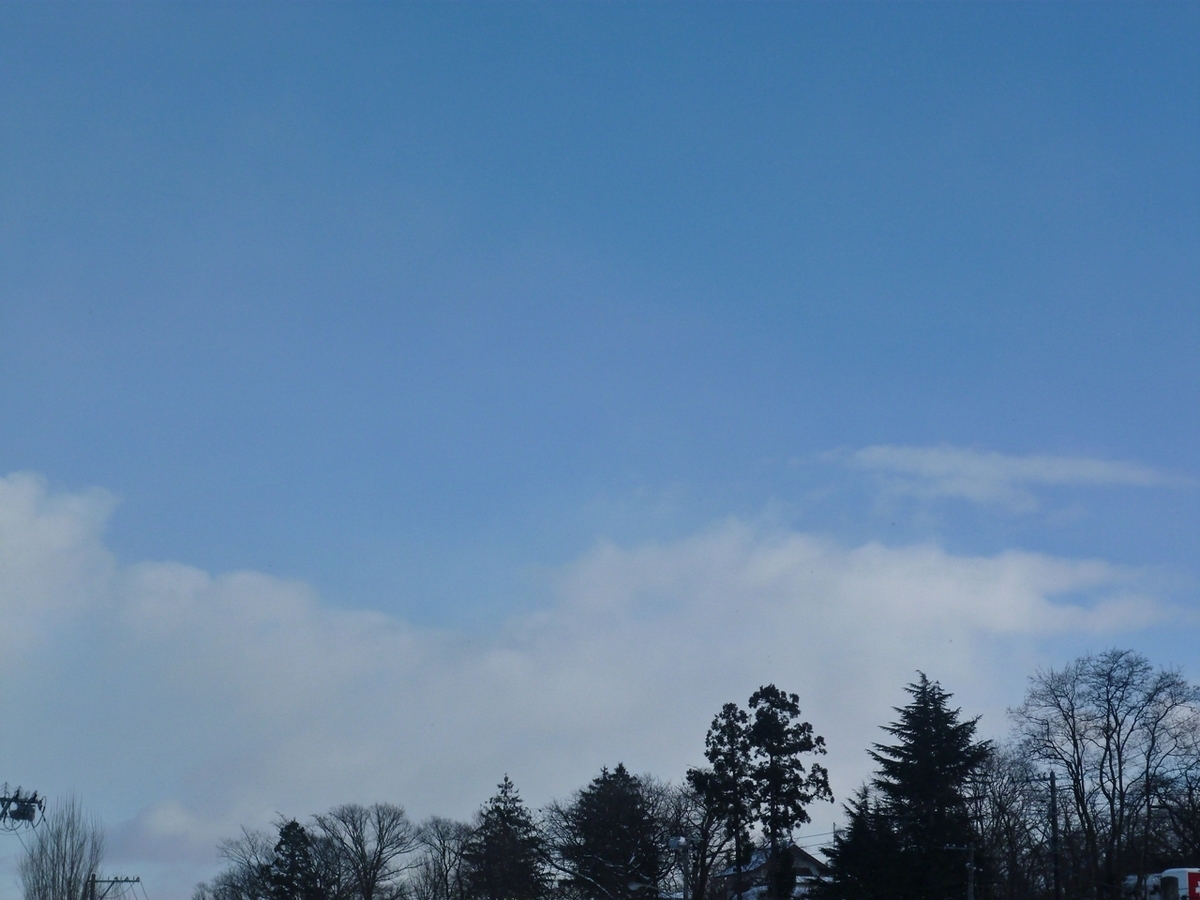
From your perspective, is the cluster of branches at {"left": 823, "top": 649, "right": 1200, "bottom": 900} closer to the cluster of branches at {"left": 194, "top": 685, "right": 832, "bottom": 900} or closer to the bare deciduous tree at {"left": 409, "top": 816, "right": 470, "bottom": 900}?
the cluster of branches at {"left": 194, "top": 685, "right": 832, "bottom": 900}

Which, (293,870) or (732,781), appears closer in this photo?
(732,781)

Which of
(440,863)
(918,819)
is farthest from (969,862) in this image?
(440,863)

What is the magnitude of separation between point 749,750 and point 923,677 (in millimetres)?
11697

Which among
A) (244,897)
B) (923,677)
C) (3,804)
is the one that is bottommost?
(244,897)

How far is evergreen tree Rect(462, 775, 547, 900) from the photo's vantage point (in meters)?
89.3

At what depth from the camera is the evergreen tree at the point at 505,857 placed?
8931cm

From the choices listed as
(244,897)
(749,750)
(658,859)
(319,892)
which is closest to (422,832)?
(319,892)

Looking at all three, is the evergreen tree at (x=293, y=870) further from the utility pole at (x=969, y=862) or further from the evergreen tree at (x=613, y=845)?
the utility pole at (x=969, y=862)

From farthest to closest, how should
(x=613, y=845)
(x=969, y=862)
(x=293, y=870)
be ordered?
(x=293, y=870) → (x=613, y=845) → (x=969, y=862)

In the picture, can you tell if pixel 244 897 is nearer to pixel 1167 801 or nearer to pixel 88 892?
pixel 88 892

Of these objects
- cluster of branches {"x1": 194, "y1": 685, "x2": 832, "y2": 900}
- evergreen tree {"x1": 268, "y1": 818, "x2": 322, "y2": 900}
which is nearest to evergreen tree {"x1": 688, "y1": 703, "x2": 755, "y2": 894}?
cluster of branches {"x1": 194, "y1": 685, "x2": 832, "y2": 900}

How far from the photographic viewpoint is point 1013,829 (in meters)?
72.0

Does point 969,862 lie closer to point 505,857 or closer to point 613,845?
point 613,845

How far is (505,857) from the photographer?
301 feet
